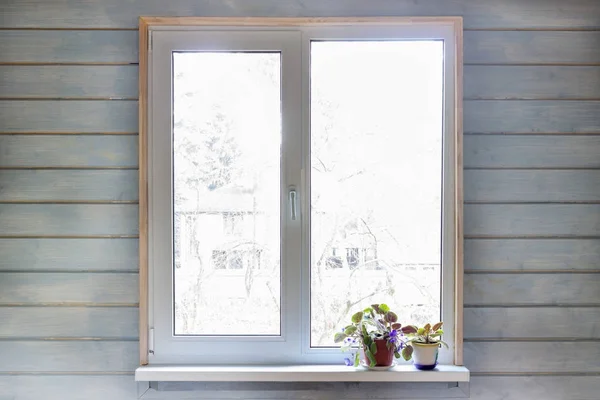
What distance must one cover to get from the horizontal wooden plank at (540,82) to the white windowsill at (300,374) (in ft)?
3.40

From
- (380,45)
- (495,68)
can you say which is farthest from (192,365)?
(495,68)

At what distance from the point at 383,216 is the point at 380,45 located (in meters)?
0.66

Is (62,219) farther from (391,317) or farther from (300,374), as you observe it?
(391,317)

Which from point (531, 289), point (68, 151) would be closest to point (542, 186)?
point (531, 289)

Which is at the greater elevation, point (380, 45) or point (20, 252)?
point (380, 45)

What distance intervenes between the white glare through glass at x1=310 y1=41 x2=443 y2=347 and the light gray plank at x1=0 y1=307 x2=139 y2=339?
711 mm

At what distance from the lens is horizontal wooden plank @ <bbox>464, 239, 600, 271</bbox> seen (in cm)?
168

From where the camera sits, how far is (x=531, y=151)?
1.68 metres

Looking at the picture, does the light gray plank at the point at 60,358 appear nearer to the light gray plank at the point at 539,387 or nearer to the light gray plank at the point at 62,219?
the light gray plank at the point at 62,219

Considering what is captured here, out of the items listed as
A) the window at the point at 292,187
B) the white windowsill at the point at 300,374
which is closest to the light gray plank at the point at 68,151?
the window at the point at 292,187

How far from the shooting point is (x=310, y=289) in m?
1.70

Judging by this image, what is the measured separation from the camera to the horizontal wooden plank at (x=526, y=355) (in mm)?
1671

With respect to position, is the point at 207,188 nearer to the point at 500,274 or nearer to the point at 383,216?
the point at 383,216

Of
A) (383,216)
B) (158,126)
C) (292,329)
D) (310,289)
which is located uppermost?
(158,126)
